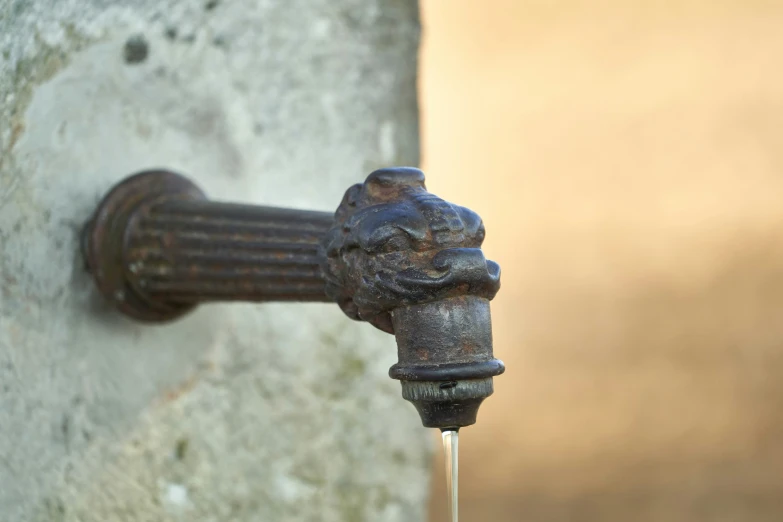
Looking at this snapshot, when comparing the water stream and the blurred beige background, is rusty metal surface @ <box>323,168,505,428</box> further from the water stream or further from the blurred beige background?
the blurred beige background

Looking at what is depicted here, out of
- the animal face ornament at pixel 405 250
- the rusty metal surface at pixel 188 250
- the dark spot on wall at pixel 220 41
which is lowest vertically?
the animal face ornament at pixel 405 250

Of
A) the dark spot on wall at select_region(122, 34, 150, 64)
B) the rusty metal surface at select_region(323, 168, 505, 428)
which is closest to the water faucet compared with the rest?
the rusty metal surface at select_region(323, 168, 505, 428)

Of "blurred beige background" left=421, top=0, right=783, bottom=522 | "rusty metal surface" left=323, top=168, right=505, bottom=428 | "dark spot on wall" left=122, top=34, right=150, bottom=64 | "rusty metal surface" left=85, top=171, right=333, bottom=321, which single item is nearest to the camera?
"rusty metal surface" left=323, top=168, right=505, bottom=428

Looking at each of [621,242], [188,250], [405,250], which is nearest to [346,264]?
[405,250]

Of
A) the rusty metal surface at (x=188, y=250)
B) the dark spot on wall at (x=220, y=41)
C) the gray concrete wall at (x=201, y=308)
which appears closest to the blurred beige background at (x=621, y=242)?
the gray concrete wall at (x=201, y=308)

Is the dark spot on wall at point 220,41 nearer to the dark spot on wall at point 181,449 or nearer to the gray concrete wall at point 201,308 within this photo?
the gray concrete wall at point 201,308

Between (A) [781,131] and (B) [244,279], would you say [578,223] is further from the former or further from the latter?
(B) [244,279]
